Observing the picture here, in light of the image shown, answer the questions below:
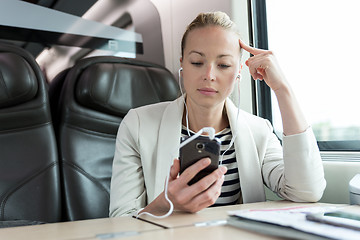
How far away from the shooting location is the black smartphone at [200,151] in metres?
0.87

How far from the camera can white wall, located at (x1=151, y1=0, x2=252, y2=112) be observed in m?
2.07

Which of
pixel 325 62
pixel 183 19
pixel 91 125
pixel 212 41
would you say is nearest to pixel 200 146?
pixel 212 41

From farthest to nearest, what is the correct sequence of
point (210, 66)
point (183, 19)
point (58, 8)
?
1. point (183, 19)
2. point (58, 8)
3. point (210, 66)

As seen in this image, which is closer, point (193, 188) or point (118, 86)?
point (193, 188)

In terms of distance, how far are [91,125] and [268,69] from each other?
79cm

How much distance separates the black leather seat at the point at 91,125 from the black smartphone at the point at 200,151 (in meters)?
0.83

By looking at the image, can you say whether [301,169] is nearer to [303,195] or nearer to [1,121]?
[303,195]

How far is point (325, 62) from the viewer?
1735 mm

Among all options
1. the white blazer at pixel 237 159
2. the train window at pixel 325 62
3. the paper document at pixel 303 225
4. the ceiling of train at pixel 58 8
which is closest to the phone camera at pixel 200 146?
the paper document at pixel 303 225

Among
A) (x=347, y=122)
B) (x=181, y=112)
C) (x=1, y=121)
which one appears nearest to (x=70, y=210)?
(x=1, y=121)

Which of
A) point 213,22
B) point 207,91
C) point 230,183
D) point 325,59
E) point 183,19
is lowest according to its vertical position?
point 230,183

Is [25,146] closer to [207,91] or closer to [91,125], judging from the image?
[91,125]

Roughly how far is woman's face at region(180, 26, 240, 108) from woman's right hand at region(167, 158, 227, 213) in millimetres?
439

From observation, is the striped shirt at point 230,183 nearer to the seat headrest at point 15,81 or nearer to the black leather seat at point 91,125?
the black leather seat at point 91,125
